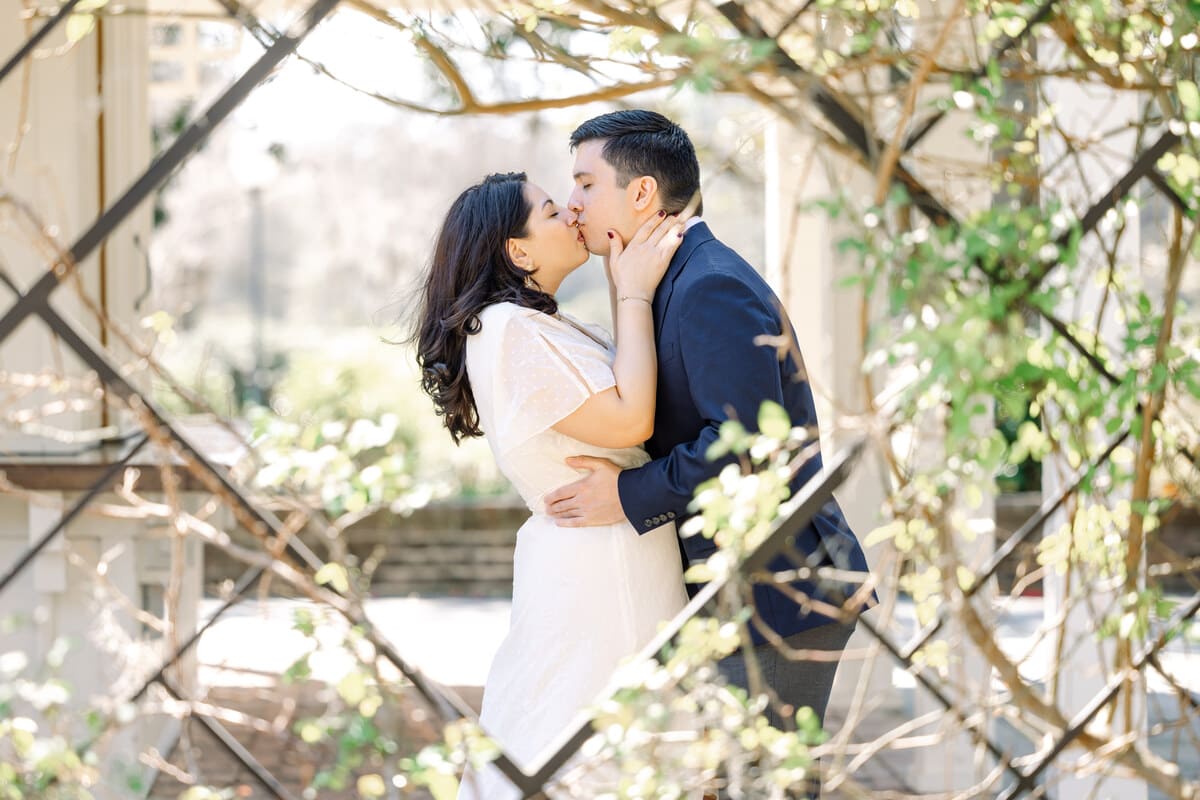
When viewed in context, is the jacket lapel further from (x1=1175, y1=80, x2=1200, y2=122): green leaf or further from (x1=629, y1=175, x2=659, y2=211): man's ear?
(x1=1175, y1=80, x2=1200, y2=122): green leaf

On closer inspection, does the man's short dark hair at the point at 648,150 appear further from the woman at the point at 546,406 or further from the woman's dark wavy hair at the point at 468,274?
the woman's dark wavy hair at the point at 468,274

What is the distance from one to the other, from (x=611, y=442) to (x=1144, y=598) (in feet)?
3.22

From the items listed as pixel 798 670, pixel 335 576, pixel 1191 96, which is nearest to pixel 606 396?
pixel 798 670

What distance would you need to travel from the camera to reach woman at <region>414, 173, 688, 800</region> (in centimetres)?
246

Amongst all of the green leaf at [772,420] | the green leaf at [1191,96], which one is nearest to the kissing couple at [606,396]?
the green leaf at [772,420]

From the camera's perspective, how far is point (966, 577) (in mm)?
1934

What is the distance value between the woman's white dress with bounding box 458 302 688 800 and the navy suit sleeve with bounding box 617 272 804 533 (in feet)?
0.41

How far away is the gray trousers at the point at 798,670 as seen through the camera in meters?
2.49

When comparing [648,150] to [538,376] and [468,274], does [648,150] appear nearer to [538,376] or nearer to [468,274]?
[468,274]

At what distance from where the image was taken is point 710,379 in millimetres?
2436

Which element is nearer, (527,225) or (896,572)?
(896,572)

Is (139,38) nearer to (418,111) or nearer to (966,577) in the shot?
(418,111)

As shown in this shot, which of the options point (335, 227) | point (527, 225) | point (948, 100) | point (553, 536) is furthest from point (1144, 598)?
point (335, 227)

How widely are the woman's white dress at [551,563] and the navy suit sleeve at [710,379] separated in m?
0.13
